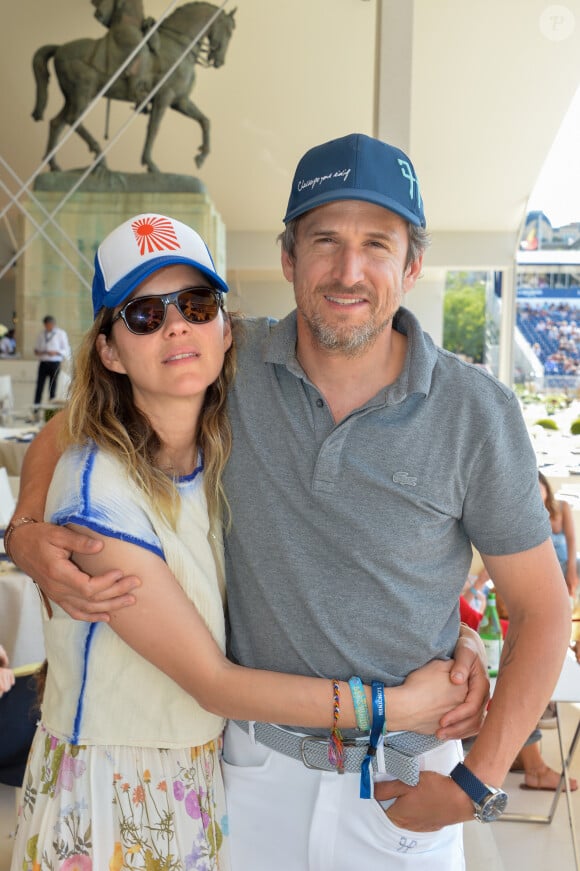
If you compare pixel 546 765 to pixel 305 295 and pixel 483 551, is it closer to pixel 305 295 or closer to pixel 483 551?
pixel 483 551

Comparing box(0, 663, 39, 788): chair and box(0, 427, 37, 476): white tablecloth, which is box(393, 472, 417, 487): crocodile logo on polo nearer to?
box(0, 663, 39, 788): chair

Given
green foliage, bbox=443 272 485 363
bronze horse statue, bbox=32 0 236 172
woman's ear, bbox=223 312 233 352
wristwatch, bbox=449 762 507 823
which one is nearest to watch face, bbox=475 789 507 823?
wristwatch, bbox=449 762 507 823

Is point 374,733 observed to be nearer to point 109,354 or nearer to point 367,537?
point 367,537

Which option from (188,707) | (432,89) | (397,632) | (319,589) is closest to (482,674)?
(397,632)

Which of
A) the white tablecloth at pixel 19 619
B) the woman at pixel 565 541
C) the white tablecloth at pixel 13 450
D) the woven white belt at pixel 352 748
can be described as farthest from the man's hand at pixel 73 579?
the white tablecloth at pixel 13 450

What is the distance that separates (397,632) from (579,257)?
18.4 feet

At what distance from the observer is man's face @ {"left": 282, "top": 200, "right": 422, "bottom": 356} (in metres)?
1.34

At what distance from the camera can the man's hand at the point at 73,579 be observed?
115cm

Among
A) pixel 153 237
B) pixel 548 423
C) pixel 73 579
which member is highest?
pixel 153 237

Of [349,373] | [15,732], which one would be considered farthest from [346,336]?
[15,732]

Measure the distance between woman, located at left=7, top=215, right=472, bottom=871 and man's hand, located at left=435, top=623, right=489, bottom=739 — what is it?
18mm

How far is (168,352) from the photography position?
4.17 ft

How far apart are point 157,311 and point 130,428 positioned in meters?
0.20

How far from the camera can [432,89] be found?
970 cm
